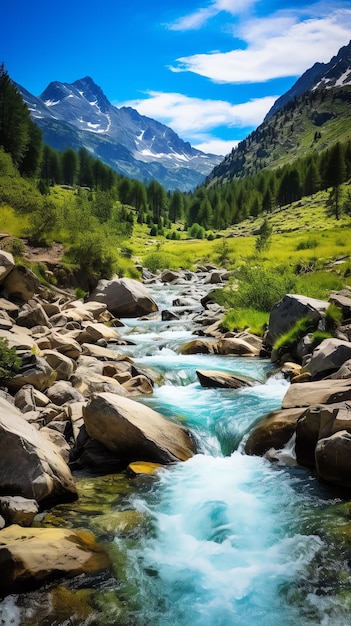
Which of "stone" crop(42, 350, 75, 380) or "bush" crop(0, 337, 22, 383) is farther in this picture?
"stone" crop(42, 350, 75, 380)

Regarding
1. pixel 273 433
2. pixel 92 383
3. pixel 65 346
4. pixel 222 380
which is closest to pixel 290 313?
pixel 222 380

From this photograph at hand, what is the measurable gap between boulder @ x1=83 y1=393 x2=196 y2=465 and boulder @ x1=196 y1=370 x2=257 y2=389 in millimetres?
4548

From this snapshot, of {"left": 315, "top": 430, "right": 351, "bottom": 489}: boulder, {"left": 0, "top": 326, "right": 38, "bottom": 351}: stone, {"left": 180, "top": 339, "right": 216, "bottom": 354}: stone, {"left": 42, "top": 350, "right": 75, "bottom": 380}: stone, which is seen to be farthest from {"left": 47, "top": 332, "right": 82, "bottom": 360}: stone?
{"left": 315, "top": 430, "right": 351, "bottom": 489}: boulder

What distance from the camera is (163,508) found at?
8031 millimetres

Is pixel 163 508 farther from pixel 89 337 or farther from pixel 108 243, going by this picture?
pixel 108 243

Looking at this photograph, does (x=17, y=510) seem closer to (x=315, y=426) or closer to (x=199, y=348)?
(x=315, y=426)

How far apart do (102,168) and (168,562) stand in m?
A: 142

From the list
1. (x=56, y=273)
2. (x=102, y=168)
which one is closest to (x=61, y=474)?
(x=56, y=273)

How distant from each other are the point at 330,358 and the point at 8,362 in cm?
919

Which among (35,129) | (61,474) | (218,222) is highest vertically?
(35,129)

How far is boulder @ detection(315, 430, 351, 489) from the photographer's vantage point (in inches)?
319

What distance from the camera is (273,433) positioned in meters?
10.2

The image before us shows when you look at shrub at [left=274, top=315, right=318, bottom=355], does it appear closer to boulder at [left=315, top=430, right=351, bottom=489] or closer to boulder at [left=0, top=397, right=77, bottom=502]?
boulder at [left=315, top=430, right=351, bottom=489]

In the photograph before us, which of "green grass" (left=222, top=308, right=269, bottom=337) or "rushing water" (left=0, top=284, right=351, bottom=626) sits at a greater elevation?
"green grass" (left=222, top=308, right=269, bottom=337)
